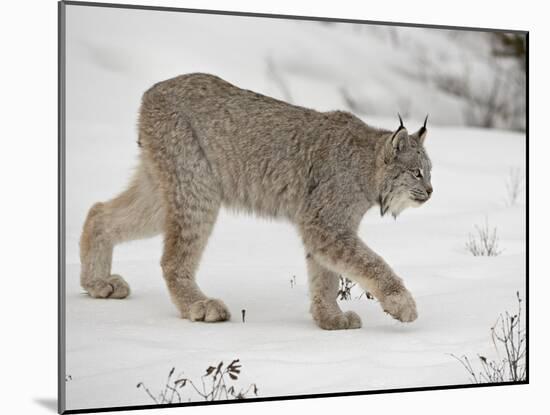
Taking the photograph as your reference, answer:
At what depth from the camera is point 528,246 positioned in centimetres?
650

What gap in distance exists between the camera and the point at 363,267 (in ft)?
18.6

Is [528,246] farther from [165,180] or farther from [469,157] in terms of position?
[165,180]

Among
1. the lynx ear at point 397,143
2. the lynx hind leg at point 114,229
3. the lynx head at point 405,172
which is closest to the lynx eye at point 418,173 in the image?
the lynx head at point 405,172

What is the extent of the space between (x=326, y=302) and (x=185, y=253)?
2.74 feet

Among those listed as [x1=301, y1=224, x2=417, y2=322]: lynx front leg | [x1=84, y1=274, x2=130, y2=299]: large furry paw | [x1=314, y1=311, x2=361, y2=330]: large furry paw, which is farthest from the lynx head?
[x1=84, y1=274, x2=130, y2=299]: large furry paw

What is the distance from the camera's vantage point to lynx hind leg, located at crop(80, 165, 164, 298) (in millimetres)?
5836

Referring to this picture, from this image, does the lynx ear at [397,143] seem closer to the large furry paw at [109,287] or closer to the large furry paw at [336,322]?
the large furry paw at [336,322]

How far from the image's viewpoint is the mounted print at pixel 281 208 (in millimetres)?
5492

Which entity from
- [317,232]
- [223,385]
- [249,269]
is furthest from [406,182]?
[223,385]

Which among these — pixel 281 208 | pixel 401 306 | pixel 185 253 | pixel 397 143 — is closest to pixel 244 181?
pixel 281 208

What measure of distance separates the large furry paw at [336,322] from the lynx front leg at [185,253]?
0.53m

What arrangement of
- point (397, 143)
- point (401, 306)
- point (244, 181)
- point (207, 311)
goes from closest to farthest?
point (401, 306), point (207, 311), point (397, 143), point (244, 181)

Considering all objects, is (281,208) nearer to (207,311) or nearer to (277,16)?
(207,311)

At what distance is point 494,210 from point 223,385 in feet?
6.83
